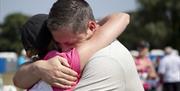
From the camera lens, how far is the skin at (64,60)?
204 cm

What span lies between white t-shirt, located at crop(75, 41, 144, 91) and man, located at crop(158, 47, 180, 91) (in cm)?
997

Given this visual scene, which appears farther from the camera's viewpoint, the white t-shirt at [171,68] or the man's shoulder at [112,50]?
the white t-shirt at [171,68]

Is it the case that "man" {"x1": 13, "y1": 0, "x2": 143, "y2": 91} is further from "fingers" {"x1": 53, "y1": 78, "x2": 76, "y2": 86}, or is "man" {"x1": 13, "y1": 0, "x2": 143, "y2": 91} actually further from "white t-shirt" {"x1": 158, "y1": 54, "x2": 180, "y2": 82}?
"white t-shirt" {"x1": 158, "y1": 54, "x2": 180, "y2": 82}

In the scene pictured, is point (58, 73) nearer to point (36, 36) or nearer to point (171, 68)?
point (36, 36)

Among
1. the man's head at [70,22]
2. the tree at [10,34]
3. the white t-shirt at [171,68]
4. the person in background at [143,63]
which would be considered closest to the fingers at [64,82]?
the man's head at [70,22]

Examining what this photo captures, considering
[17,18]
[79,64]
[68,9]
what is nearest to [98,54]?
[79,64]

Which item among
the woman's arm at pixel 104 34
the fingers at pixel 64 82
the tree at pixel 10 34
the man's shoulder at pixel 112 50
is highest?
the woman's arm at pixel 104 34

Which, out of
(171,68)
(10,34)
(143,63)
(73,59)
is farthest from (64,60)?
(10,34)

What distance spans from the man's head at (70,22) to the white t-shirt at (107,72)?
0.11m

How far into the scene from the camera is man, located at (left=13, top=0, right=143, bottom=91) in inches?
80.0

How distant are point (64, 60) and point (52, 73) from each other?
8 centimetres

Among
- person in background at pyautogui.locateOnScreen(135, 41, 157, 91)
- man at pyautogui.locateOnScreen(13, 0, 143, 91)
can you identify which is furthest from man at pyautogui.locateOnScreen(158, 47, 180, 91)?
man at pyautogui.locateOnScreen(13, 0, 143, 91)

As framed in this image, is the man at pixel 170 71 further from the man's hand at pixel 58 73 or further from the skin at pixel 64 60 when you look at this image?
the man's hand at pixel 58 73

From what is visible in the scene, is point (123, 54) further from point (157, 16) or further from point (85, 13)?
point (157, 16)
